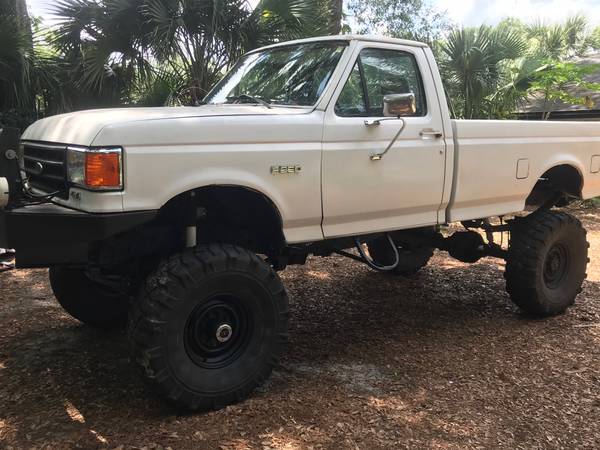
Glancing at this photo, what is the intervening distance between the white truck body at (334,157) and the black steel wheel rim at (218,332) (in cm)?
61

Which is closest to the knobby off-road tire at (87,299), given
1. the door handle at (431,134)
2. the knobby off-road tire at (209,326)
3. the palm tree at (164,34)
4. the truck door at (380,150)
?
the knobby off-road tire at (209,326)

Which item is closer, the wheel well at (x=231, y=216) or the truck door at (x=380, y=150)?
the wheel well at (x=231, y=216)

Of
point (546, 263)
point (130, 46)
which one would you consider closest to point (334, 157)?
point (546, 263)

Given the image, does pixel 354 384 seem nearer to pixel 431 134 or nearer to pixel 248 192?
pixel 248 192

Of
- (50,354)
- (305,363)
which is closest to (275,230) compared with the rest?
(305,363)

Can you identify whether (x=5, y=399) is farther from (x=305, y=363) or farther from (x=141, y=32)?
(x=141, y=32)

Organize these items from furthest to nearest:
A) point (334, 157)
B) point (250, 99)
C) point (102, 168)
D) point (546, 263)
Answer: point (546, 263)
point (250, 99)
point (334, 157)
point (102, 168)

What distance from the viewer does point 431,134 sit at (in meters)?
4.19

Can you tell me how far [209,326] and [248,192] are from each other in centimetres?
83

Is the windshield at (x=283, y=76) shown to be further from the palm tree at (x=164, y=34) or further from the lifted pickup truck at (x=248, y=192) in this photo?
the palm tree at (x=164, y=34)

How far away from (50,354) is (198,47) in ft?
17.3

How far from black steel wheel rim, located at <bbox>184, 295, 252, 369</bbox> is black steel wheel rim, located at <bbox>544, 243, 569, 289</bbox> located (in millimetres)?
3051

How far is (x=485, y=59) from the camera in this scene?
1023 centimetres

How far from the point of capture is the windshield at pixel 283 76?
3928mm
